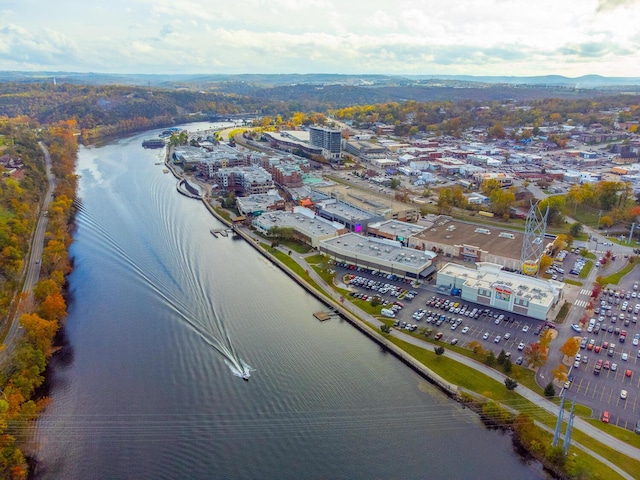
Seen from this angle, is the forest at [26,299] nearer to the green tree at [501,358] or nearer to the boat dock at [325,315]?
the boat dock at [325,315]

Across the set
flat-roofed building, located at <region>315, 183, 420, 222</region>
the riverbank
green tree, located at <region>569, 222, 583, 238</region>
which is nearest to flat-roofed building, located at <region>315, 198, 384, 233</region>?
flat-roofed building, located at <region>315, 183, 420, 222</region>

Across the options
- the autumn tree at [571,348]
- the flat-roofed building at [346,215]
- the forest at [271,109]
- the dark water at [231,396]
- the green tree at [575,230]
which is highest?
the forest at [271,109]

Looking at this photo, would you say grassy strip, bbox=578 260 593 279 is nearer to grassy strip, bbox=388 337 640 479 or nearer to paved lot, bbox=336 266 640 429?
paved lot, bbox=336 266 640 429

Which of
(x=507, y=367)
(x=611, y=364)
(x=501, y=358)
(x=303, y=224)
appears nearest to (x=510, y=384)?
(x=507, y=367)

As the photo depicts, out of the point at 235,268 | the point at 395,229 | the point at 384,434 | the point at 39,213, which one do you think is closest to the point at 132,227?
the point at 39,213

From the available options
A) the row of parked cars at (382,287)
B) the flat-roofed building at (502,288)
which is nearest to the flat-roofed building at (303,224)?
the row of parked cars at (382,287)

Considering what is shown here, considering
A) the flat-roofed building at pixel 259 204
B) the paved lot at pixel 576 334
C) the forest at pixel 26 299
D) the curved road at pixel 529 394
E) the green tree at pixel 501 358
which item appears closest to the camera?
the curved road at pixel 529 394

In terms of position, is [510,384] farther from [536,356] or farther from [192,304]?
[192,304]
